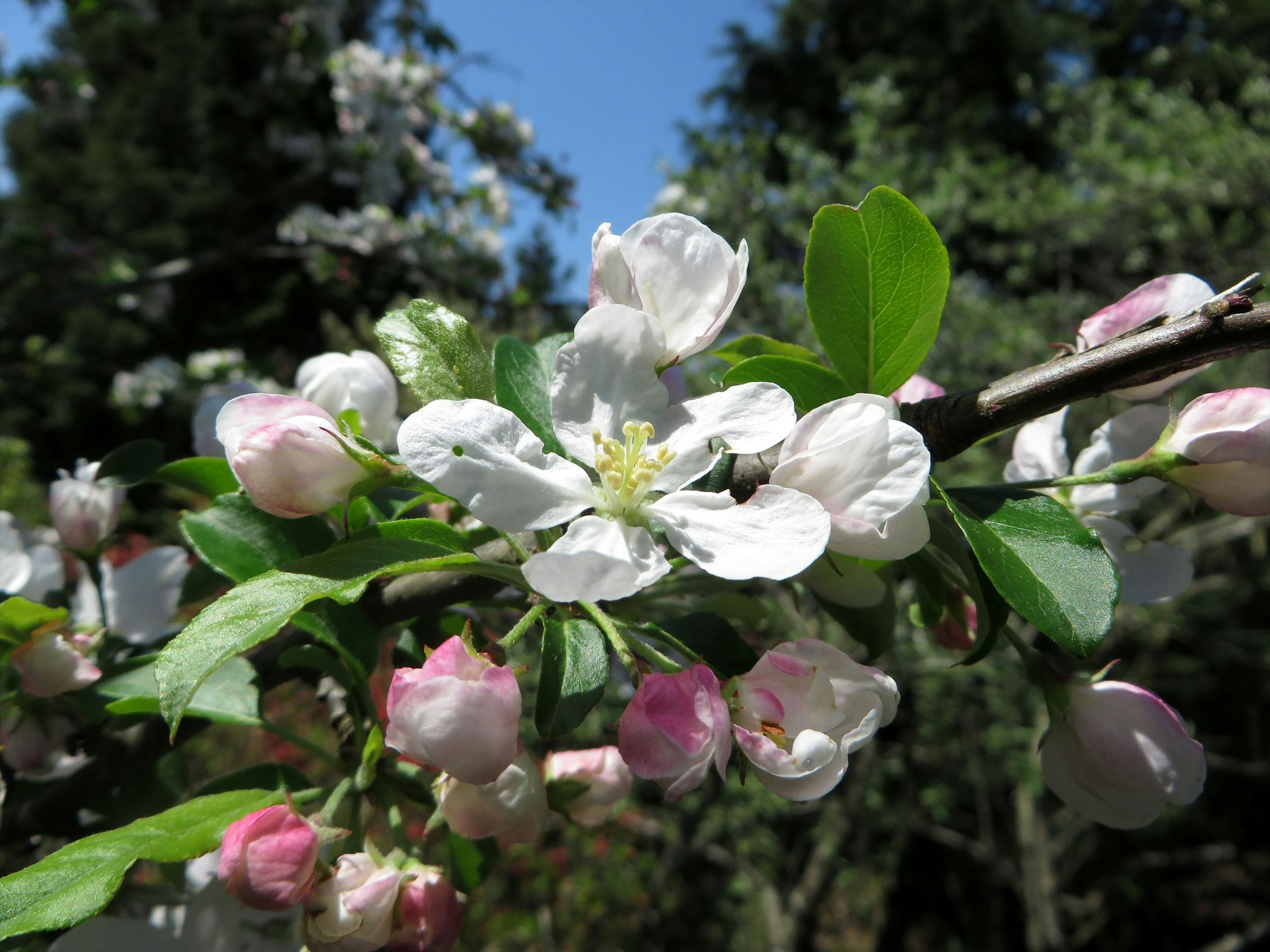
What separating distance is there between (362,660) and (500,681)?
0.60 ft

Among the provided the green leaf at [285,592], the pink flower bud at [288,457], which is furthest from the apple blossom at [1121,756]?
the pink flower bud at [288,457]

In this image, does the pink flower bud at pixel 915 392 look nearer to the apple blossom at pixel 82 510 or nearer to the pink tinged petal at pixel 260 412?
the pink tinged petal at pixel 260 412

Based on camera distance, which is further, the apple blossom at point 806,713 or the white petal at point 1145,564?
the white petal at point 1145,564

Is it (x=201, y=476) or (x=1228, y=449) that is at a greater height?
(x=201, y=476)

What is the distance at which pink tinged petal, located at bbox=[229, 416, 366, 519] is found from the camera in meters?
0.52

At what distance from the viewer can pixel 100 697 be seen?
2.26 ft

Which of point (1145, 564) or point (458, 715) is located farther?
point (1145, 564)

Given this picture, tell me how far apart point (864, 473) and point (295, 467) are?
36cm

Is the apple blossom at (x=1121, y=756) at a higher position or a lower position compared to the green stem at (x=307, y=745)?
lower

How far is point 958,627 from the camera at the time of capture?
732 millimetres

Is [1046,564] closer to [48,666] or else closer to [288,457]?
[288,457]

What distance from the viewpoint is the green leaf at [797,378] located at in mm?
572

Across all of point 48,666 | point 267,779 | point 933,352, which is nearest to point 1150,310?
point 267,779

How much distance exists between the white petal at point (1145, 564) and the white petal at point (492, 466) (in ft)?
1.49
